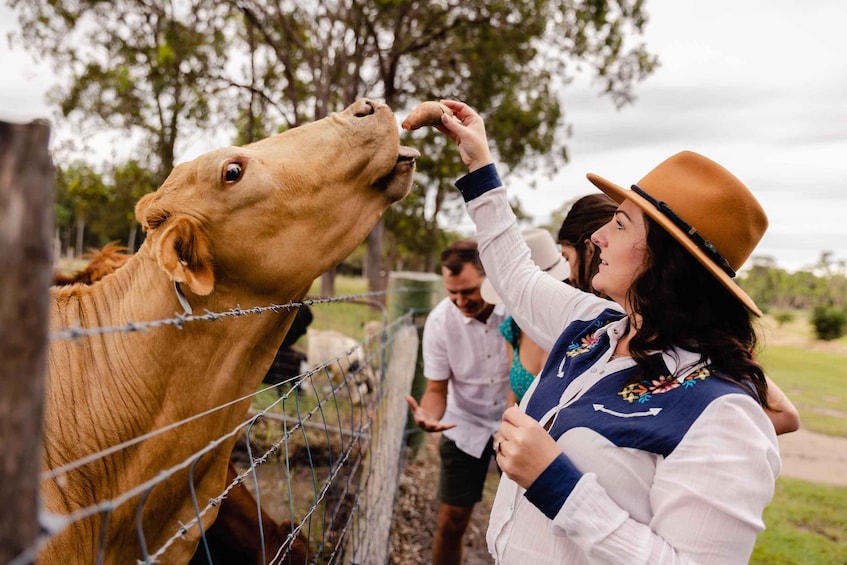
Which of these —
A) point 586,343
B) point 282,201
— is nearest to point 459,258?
point 282,201

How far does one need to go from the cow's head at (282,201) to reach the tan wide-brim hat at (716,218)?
1.01 meters

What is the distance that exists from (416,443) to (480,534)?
1721mm

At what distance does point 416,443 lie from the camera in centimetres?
705

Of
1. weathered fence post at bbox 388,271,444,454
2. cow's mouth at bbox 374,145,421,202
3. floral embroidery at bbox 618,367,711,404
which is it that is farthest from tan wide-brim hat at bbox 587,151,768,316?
weathered fence post at bbox 388,271,444,454

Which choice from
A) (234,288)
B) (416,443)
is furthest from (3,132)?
(416,443)

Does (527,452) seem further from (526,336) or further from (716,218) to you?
(526,336)

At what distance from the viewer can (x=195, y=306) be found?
6.72ft

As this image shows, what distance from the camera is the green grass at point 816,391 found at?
1255cm

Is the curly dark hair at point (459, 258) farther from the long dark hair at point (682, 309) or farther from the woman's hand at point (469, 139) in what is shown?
the long dark hair at point (682, 309)

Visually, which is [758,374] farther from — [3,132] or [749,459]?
[3,132]

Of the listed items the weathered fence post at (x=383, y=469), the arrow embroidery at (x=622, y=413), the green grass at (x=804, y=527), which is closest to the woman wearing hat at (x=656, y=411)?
the arrow embroidery at (x=622, y=413)

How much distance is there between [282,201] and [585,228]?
148 cm

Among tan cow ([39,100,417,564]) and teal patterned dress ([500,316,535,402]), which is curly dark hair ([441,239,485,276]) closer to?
teal patterned dress ([500,316,535,402])

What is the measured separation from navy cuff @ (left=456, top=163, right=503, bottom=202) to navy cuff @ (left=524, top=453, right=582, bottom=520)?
1167 millimetres
